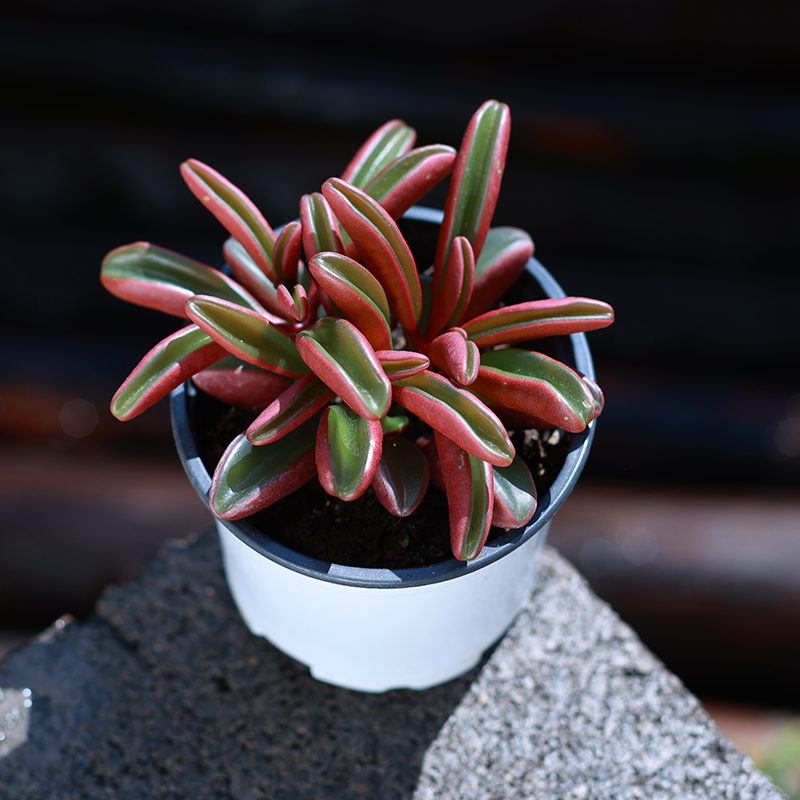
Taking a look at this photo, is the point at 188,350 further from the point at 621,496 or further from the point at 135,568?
the point at 621,496

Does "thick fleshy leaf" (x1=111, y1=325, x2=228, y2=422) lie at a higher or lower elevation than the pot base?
higher

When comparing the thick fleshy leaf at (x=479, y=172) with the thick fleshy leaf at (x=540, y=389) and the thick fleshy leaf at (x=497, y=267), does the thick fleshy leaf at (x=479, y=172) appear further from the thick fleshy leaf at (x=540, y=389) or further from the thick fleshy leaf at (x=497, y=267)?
the thick fleshy leaf at (x=540, y=389)

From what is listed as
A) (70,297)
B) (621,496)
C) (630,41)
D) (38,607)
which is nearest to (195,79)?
(70,297)

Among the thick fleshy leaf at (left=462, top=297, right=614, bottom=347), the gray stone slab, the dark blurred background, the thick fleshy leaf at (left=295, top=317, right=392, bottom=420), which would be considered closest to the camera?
the thick fleshy leaf at (left=295, top=317, right=392, bottom=420)

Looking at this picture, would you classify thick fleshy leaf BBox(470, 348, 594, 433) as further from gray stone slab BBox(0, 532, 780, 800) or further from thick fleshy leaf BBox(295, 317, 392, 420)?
gray stone slab BBox(0, 532, 780, 800)

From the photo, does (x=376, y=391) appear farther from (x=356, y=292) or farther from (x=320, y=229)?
(x=320, y=229)

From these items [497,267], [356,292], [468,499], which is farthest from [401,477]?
[497,267]

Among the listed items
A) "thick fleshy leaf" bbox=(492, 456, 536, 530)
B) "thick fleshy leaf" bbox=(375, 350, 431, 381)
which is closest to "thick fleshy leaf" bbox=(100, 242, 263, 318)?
"thick fleshy leaf" bbox=(375, 350, 431, 381)

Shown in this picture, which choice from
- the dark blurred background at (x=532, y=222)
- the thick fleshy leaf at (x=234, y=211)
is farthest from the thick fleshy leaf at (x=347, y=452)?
the dark blurred background at (x=532, y=222)
